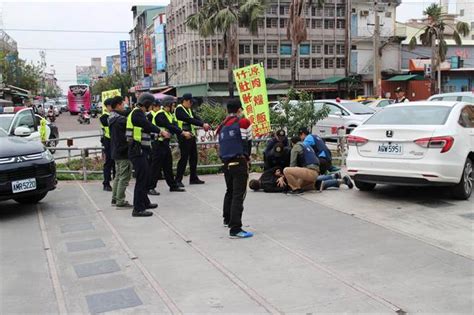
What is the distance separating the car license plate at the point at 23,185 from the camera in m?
7.16

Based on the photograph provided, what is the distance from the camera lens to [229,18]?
34594 mm

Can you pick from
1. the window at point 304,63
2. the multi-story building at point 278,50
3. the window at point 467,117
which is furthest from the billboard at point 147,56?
the window at point 467,117

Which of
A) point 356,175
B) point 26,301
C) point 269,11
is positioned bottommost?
point 26,301

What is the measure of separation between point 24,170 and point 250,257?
3.91m

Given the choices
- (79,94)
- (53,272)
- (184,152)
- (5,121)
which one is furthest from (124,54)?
(53,272)

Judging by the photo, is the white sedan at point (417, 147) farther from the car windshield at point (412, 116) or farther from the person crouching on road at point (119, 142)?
the person crouching on road at point (119, 142)

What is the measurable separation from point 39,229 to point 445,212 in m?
5.58

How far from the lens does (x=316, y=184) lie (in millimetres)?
8695

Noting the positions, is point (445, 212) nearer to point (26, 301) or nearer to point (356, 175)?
point (356, 175)

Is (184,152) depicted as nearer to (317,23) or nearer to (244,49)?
(244,49)

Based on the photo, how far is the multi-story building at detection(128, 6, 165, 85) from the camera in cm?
7531

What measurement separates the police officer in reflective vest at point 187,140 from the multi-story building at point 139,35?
62.9m

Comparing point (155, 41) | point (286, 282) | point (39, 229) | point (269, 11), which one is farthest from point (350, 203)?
point (155, 41)

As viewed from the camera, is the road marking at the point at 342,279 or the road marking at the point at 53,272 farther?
the road marking at the point at 53,272
